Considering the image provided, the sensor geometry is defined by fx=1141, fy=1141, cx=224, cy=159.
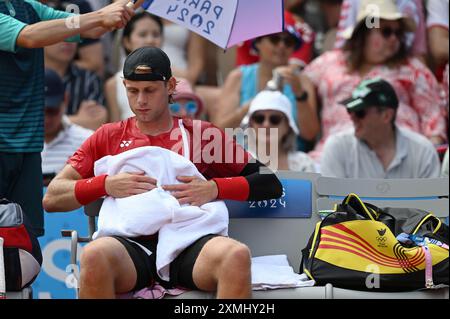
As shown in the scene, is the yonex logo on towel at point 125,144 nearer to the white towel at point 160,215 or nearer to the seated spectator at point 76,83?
the white towel at point 160,215

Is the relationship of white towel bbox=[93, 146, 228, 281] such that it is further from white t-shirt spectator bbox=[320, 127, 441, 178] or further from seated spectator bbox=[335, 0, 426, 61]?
seated spectator bbox=[335, 0, 426, 61]

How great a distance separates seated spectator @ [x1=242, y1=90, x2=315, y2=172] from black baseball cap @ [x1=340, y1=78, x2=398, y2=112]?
0.42m

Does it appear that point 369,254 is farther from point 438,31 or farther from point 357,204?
point 438,31

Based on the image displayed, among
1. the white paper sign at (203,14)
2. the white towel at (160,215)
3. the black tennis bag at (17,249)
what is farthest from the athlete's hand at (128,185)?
the white paper sign at (203,14)

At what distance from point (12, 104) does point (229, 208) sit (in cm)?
122

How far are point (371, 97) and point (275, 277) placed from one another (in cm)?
257

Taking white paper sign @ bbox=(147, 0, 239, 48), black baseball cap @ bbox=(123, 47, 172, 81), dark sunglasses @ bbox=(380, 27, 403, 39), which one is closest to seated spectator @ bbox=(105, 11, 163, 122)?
dark sunglasses @ bbox=(380, 27, 403, 39)

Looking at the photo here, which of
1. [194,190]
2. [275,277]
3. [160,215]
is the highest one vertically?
[194,190]

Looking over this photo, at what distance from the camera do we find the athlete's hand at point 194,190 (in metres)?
5.24

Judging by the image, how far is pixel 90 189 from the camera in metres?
5.23

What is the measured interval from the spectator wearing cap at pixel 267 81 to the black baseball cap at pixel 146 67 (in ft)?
9.28

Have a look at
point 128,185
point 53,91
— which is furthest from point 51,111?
point 128,185

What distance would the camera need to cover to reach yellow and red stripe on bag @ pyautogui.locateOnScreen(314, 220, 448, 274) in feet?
17.3
